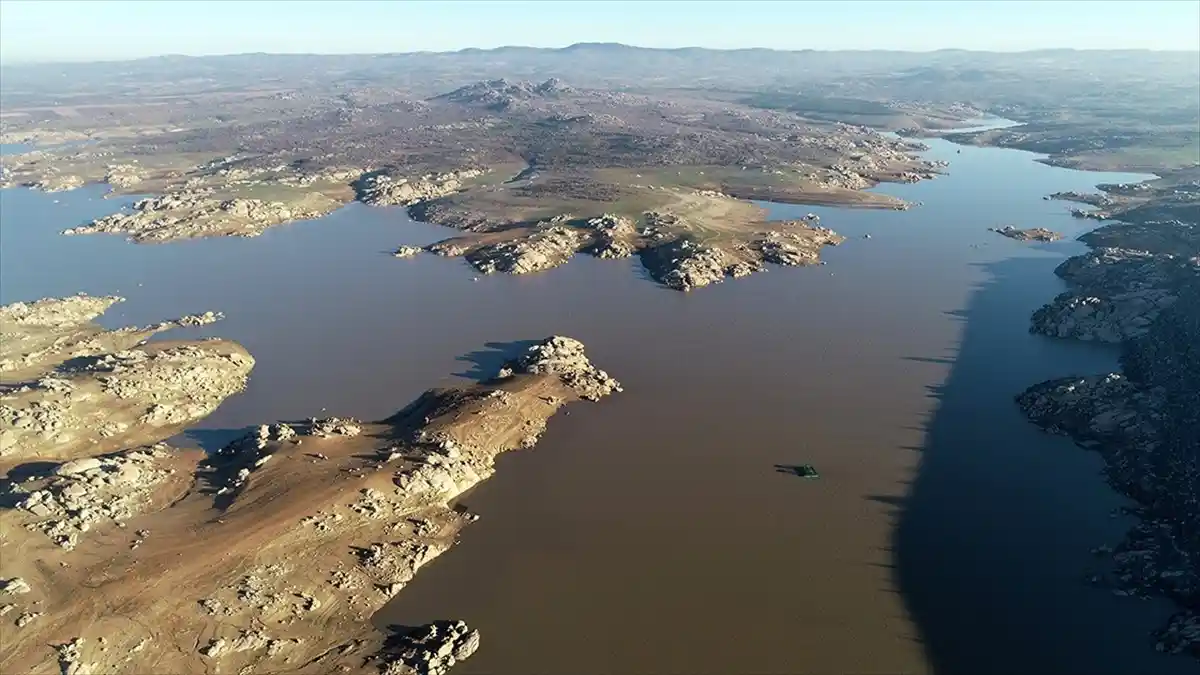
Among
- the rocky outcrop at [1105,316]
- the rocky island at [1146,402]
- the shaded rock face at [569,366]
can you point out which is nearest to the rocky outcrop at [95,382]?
the shaded rock face at [569,366]

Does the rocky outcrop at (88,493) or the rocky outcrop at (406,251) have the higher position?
the rocky outcrop at (406,251)

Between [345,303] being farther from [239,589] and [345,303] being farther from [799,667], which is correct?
[799,667]

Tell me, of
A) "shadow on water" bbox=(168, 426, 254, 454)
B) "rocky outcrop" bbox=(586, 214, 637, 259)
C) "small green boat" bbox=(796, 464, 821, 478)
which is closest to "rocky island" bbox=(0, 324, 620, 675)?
"shadow on water" bbox=(168, 426, 254, 454)

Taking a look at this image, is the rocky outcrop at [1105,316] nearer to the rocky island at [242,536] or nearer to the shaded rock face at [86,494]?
the rocky island at [242,536]

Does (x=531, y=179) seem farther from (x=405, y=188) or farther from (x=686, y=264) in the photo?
(x=686, y=264)

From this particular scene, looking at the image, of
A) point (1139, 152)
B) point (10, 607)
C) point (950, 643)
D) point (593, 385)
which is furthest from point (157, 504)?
point (1139, 152)

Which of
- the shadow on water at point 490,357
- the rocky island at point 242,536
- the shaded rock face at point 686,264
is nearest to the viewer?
the rocky island at point 242,536

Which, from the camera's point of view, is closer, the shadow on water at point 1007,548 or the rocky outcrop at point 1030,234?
the shadow on water at point 1007,548
